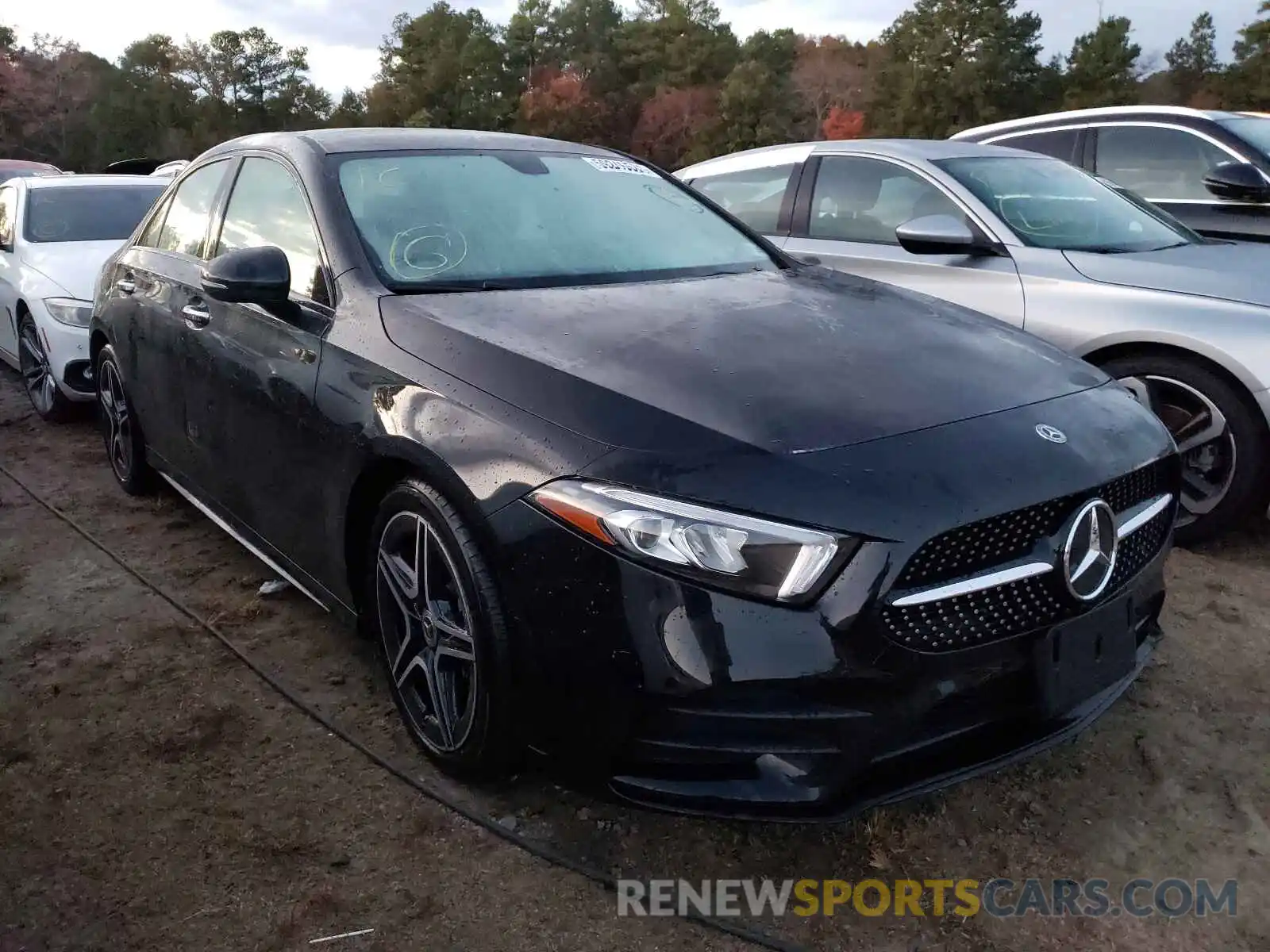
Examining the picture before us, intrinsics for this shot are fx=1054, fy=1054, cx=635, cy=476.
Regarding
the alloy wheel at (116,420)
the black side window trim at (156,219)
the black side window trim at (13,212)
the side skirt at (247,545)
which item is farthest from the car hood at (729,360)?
the black side window trim at (13,212)

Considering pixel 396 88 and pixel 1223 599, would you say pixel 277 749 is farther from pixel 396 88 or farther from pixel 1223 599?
pixel 396 88

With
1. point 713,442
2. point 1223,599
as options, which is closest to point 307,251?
point 713,442

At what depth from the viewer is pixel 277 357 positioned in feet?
9.66

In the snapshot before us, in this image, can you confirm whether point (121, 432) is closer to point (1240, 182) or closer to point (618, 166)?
point (618, 166)

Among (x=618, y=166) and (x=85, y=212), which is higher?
(x=618, y=166)

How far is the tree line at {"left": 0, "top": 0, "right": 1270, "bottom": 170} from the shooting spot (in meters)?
54.0

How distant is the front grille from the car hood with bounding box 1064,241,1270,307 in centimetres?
222

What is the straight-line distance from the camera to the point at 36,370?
20.0ft

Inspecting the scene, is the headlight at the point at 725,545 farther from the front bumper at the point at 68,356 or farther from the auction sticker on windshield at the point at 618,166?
the front bumper at the point at 68,356

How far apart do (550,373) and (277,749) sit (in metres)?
1.29

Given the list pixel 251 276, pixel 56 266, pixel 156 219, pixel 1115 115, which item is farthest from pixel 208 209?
pixel 1115 115

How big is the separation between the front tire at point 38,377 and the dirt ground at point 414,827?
2.93m

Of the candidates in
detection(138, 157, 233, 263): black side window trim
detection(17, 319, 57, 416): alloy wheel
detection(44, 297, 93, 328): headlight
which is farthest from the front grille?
detection(17, 319, 57, 416): alloy wheel

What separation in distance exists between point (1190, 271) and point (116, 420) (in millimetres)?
4467
